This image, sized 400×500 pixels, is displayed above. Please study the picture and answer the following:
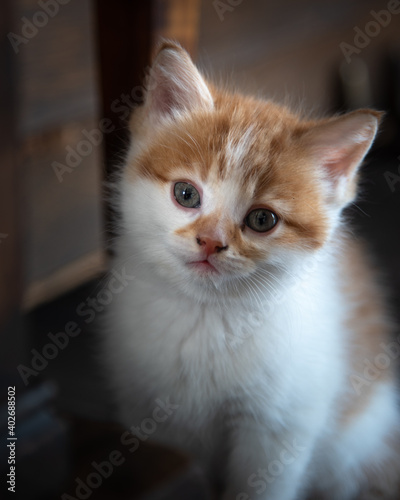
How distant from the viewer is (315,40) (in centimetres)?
212

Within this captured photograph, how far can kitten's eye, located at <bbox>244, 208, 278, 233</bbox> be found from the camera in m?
0.68

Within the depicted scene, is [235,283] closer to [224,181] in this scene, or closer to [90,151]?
[224,181]

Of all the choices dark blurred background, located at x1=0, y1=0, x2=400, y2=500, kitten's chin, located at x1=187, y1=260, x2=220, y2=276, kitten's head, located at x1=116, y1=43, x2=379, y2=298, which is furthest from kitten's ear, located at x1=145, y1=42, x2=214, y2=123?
kitten's chin, located at x1=187, y1=260, x2=220, y2=276

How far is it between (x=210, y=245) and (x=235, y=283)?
0.07 m

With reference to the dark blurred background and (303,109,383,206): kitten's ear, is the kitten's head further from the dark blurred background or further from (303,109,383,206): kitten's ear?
the dark blurred background

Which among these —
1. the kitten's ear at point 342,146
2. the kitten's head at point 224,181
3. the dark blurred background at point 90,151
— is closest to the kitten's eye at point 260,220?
the kitten's head at point 224,181

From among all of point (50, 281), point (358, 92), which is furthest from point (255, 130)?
point (358, 92)

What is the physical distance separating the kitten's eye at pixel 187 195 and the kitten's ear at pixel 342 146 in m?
0.15

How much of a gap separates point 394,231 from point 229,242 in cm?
103

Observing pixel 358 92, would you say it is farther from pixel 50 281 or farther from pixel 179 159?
pixel 179 159

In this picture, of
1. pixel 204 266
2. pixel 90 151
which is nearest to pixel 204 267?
Result: pixel 204 266

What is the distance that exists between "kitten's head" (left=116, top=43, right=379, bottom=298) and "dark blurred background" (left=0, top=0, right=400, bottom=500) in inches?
5.2

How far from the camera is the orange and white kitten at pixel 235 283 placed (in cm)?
69

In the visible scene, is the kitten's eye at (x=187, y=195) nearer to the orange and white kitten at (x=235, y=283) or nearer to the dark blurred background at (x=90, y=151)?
the orange and white kitten at (x=235, y=283)
